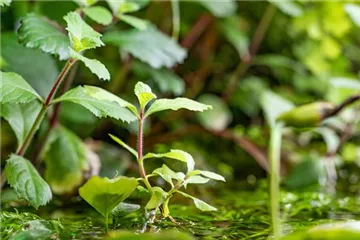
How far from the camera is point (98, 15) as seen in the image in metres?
0.62

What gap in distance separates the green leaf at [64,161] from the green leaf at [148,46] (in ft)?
0.57

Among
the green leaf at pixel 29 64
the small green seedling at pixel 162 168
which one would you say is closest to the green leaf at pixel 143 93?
the small green seedling at pixel 162 168

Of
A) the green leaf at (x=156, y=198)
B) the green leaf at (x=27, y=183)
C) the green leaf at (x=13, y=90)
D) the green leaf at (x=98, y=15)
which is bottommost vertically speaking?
the green leaf at (x=27, y=183)

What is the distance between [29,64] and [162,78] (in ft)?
0.93

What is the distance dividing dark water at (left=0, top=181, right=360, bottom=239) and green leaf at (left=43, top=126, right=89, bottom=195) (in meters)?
0.07

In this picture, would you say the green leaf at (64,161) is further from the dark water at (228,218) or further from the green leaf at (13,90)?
the green leaf at (13,90)

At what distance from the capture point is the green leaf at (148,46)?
31.3 inches

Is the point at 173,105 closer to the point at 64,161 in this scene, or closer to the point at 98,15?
the point at 98,15

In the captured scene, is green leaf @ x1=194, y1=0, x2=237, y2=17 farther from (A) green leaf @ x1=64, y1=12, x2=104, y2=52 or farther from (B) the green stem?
(A) green leaf @ x1=64, y1=12, x2=104, y2=52

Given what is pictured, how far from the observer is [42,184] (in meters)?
0.53

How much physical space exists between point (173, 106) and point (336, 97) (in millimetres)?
676

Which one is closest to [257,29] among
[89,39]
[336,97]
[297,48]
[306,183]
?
[297,48]

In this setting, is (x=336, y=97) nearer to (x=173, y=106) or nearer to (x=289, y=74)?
(x=289, y=74)

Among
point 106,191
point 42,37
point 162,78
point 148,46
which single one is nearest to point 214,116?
point 162,78
